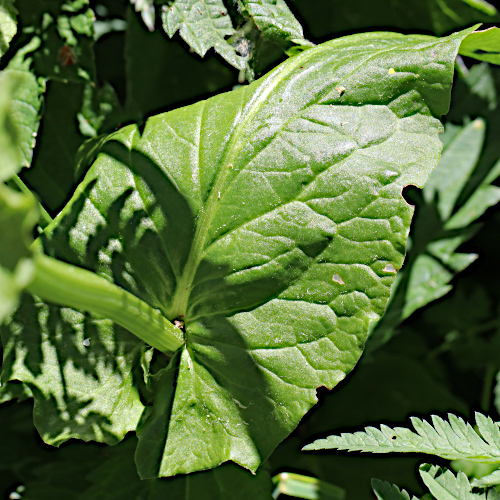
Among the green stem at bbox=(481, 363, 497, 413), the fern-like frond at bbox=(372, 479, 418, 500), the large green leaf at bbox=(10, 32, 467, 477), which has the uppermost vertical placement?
the large green leaf at bbox=(10, 32, 467, 477)

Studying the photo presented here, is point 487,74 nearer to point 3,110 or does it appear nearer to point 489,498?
point 489,498

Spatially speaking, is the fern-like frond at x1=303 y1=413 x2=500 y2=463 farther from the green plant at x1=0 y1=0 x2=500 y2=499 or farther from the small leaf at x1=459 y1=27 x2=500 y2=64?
the small leaf at x1=459 y1=27 x2=500 y2=64

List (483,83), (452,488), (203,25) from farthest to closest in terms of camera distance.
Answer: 1. (483,83)
2. (203,25)
3. (452,488)

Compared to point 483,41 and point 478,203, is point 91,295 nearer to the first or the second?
point 483,41

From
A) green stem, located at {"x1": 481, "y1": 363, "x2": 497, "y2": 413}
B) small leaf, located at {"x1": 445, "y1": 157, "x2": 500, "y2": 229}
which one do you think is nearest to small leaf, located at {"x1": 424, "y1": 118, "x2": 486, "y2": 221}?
small leaf, located at {"x1": 445, "y1": 157, "x2": 500, "y2": 229}

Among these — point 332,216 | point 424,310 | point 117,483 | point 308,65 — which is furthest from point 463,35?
point 117,483

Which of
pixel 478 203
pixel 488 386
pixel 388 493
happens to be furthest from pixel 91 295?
pixel 488 386

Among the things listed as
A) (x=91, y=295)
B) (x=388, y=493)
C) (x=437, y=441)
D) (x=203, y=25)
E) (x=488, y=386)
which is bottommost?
(x=488, y=386)
